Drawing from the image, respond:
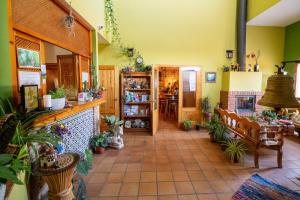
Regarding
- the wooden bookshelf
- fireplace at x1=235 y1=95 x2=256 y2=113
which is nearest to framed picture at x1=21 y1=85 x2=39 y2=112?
the wooden bookshelf

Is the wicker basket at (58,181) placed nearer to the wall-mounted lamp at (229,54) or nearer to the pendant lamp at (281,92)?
the pendant lamp at (281,92)

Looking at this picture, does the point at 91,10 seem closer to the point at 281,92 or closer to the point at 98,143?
the point at 98,143

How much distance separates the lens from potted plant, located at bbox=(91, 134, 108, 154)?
4012 mm

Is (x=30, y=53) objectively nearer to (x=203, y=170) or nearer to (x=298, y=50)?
(x=203, y=170)

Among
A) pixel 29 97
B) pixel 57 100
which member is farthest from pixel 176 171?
pixel 29 97

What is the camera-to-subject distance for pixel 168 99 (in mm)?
8602

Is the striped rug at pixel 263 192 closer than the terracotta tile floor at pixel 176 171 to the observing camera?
Yes

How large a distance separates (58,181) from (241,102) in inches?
230

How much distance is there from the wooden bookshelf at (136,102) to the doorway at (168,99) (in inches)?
32.8

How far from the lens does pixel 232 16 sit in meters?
5.99

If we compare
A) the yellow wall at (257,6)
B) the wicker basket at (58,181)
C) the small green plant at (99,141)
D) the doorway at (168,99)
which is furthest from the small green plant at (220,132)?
the wicker basket at (58,181)

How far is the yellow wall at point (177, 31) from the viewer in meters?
5.81

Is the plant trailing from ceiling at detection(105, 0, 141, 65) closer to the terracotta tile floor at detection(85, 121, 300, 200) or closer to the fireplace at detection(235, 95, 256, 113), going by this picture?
the terracotta tile floor at detection(85, 121, 300, 200)

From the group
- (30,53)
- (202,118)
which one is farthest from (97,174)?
(202,118)
